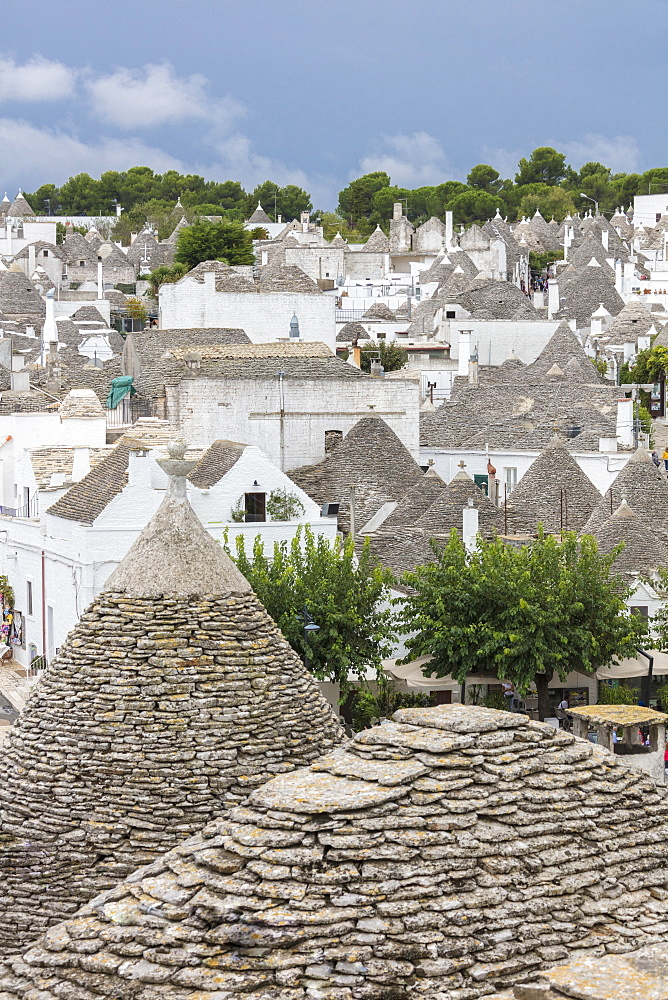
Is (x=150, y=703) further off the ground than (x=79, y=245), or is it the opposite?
(x=79, y=245)

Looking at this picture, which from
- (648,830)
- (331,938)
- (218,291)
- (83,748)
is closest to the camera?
(331,938)

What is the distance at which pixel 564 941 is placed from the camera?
1145 centimetres

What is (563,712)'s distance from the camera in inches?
1277

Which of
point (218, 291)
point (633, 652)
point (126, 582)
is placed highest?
point (218, 291)

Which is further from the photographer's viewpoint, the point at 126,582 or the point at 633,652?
the point at 633,652

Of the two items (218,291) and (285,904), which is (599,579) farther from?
(218,291)

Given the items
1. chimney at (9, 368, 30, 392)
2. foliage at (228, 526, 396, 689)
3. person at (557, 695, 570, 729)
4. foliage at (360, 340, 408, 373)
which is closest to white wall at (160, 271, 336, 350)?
chimney at (9, 368, 30, 392)

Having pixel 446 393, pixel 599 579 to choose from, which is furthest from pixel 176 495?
pixel 446 393

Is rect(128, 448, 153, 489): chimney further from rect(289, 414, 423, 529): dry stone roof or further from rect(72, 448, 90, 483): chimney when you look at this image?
rect(289, 414, 423, 529): dry stone roof

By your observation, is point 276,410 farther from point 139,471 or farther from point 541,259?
point 541,259

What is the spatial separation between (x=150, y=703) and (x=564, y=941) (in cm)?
437

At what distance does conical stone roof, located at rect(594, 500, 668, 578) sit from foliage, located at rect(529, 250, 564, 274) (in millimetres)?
89247

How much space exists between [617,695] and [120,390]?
871 inches

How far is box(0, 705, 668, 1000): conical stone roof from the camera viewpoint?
10.8 metres
